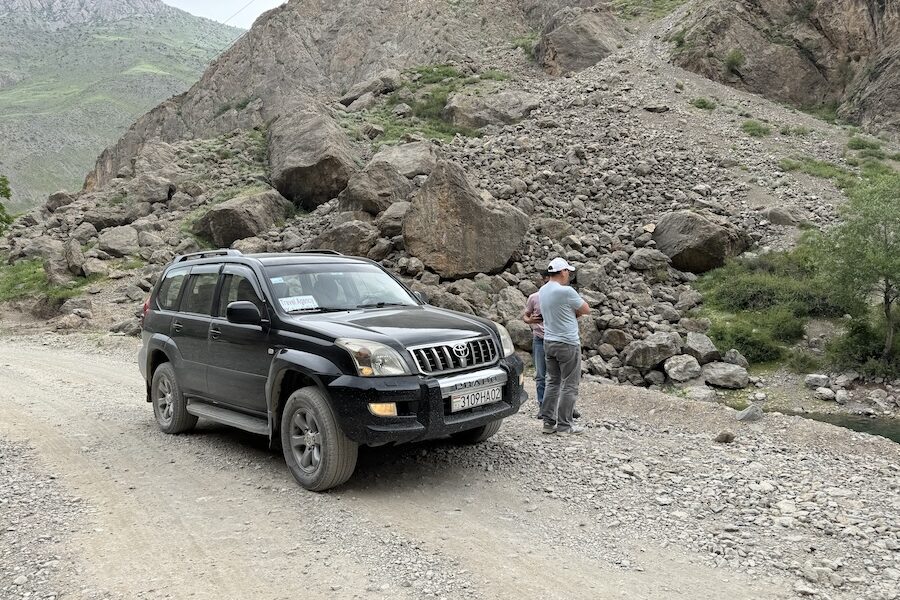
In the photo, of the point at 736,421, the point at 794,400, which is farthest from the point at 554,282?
the point at 794,400

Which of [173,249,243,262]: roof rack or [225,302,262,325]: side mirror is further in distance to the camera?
[173,249,243,262]: roof rack

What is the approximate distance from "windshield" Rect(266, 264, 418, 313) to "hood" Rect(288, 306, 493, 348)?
0.22m

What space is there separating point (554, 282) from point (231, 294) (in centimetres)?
342

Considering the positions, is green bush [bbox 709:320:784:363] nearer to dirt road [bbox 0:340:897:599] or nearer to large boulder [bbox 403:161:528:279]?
large boulder [bbox 403:161:528:279]

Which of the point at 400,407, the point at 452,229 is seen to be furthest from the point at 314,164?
the point at 400,407

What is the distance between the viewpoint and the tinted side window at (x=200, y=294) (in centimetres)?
715

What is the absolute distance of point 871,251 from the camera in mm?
14797

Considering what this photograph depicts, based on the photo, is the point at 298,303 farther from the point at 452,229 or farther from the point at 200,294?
the point at 452,229

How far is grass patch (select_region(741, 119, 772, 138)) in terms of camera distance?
91.7 feet

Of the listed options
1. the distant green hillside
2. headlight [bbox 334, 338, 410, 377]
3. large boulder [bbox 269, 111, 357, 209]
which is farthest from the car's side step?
the distant green hillside

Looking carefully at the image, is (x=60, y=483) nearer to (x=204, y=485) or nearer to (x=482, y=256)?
(x=204, y=485)

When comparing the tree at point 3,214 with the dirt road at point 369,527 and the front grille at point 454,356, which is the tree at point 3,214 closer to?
the dirt road at point 369,527

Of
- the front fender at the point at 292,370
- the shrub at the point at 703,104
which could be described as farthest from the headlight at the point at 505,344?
the shrub at the point at 703,104

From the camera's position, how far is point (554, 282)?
7668 mm
